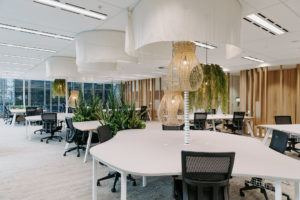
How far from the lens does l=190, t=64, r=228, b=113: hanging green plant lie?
107 inches

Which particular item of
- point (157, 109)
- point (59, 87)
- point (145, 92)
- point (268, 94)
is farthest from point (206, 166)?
point (145, 92)

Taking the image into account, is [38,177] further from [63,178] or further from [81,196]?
[81,196]

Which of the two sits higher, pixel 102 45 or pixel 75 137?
pixel 102 45

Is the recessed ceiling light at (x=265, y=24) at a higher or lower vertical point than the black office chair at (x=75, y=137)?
higher

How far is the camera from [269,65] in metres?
7.92

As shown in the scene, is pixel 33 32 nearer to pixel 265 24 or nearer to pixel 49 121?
pixel 49 121

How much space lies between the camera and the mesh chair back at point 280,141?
2.80 meters

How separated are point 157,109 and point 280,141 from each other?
Result: 6.62ft

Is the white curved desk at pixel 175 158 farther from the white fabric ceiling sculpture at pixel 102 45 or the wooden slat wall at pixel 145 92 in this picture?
the wooden slat wall at pixel 145 92

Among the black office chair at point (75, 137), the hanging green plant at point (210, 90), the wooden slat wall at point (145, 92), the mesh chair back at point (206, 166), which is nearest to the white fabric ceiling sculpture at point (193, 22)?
the hanging green plant at point (210, 90)

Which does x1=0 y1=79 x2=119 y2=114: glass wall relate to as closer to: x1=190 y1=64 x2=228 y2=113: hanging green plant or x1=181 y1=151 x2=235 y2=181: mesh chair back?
x1=190 y1=64 x2=228 y2=113: hanging green plant

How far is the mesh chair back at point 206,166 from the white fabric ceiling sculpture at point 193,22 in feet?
3.94

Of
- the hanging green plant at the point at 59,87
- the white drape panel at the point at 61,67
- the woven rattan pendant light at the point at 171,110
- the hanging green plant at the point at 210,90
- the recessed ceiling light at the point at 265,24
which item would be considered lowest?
the woven rattan pendant light at the point at 171,110

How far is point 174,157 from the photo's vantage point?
84.7 inches
